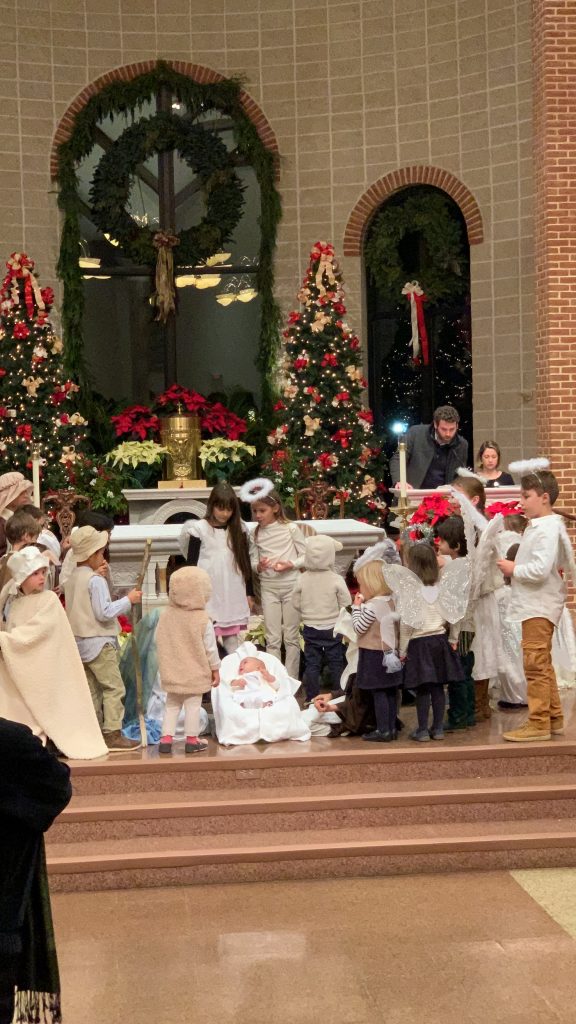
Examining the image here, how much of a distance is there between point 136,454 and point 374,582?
24.6ft

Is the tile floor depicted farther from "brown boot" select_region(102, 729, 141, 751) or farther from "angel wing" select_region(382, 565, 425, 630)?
"angel wing" select_region(382, 565, 425, 630)

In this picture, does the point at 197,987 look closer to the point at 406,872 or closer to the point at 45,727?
the point at 406,872

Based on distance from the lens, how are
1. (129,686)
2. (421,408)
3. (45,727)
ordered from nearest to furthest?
1. (45,727)
2. (129,686)
3. (421,408)

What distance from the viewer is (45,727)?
7410 mm

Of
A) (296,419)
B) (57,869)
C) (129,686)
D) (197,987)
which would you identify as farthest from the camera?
(296,419)

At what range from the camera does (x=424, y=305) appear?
15.7 m

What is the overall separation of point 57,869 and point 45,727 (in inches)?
38.9

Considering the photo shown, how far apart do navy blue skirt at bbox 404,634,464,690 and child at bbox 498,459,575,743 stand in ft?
1.37

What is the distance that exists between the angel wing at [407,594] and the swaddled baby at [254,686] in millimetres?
940

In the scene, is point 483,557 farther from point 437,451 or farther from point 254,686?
point 437,451

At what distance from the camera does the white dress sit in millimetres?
8883

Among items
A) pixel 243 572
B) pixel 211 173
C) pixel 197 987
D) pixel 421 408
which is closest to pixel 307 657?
pixel 243 572

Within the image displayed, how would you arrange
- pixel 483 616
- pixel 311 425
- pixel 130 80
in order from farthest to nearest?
pixel 130 80 < pixel 311 425 < pixel 483 616

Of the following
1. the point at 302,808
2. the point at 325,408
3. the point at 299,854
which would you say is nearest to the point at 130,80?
the point at 325,408
